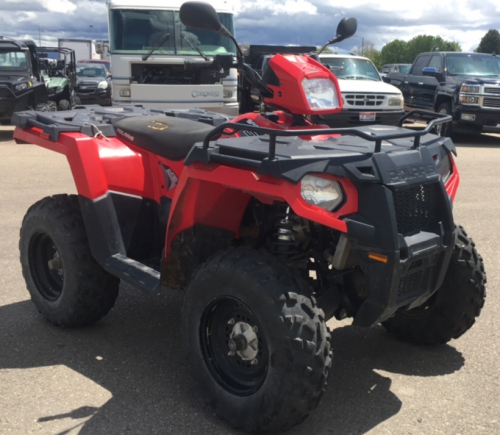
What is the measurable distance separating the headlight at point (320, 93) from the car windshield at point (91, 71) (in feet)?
75.7

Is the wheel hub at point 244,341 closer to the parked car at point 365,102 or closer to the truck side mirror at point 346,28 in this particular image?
the truck side mirror at point 346,28

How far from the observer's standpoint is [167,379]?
3.45m

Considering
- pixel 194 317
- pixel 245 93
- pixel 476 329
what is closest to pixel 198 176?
pixel 194 317

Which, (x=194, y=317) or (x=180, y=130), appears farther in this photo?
(x=180, y=130)

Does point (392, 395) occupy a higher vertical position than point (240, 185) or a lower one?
lower

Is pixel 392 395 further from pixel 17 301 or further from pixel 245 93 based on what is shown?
pixel 245 93

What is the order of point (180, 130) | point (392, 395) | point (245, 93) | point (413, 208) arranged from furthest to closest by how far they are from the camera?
point (245, 93) < point (180, 130) < point (392, 395) < point (413, 208)

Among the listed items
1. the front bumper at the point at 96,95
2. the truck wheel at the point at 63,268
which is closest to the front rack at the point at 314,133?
the truck wheel at the point at 63,268

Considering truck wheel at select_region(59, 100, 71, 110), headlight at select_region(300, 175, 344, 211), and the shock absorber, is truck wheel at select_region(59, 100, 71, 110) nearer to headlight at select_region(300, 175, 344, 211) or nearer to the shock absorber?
the shock absorber

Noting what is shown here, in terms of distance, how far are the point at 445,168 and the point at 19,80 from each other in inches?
509

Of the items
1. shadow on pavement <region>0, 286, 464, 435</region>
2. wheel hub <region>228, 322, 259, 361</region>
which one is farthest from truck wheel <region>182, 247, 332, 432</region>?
shadow on pavement <region>0, 286, 464, 435</region>

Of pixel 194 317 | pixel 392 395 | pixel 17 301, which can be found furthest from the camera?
pixel 17 301

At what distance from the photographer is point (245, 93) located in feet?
52.1

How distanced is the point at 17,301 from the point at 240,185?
2.50 m
